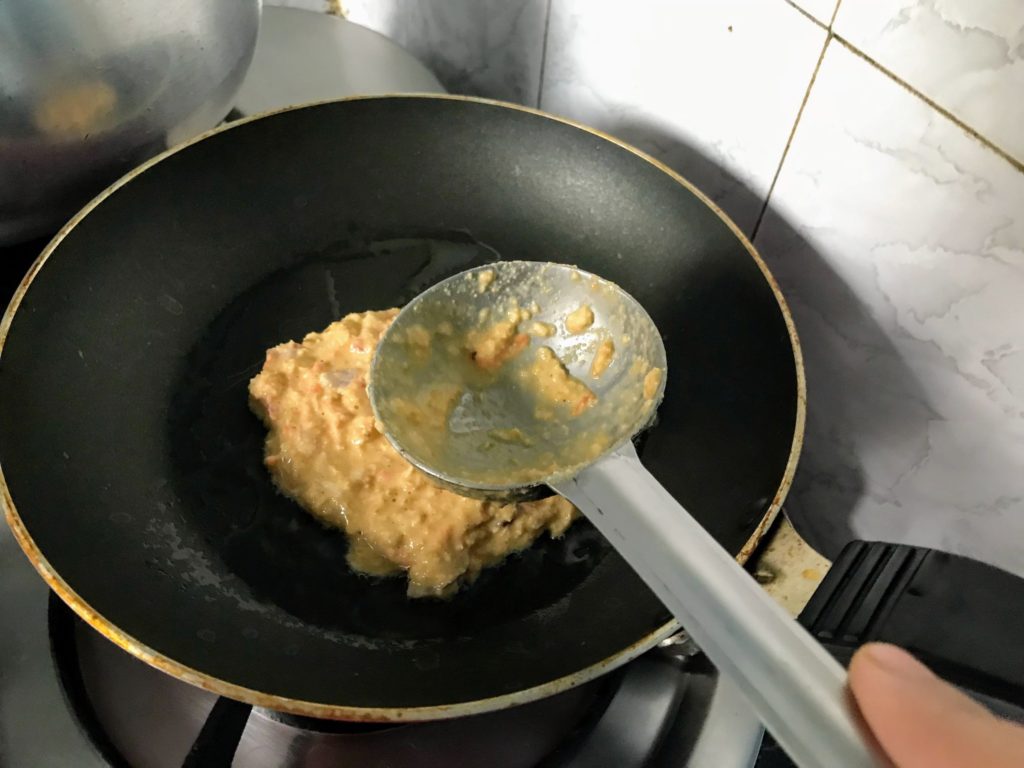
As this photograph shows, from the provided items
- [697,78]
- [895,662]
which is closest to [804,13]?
[697,78]

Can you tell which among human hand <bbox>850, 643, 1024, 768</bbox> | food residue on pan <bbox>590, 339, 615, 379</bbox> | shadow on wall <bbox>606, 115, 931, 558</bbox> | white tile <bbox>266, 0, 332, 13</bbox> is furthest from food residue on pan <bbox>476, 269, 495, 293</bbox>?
white tile <bbox>266, 0, 332, 13</bbox>

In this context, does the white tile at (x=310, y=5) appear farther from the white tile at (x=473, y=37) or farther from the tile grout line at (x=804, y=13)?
the tile grout line at (x=804, y=13)

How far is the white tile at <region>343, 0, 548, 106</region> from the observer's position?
87 cm

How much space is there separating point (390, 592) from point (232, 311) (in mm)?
320

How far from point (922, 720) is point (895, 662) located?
0.09ft

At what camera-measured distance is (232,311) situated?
0.77 m

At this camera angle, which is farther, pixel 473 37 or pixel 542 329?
pixel 473 37

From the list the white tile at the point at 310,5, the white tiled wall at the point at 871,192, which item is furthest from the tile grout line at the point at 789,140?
the white tile at the point at 310,5

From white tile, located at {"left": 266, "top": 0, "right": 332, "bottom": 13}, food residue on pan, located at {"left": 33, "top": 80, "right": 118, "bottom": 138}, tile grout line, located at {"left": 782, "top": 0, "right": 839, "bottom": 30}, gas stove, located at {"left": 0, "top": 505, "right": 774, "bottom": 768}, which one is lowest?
gas stove, located at {"left": 0, "top": 505, "right": 774, "bottom": 768}

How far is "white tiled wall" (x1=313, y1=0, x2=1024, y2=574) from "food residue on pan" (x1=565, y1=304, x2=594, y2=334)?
182 mm

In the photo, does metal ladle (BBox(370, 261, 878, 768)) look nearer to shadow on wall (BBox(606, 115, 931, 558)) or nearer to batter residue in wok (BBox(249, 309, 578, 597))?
batter residue in wok (BBox(249, 309, 578, 597))

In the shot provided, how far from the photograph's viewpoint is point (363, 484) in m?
0.68

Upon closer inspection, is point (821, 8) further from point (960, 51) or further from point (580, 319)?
point (580, 319)

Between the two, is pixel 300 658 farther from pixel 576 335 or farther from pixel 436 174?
pixel 436 174
